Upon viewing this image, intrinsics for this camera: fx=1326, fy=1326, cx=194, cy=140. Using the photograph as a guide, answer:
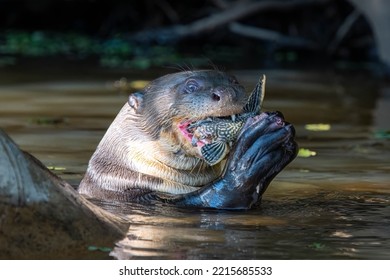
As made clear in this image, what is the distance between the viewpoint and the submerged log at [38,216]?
5148 mm

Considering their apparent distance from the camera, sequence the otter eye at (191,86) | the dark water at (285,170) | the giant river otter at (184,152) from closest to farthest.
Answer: the dark water at (285,170)
the giant river otter at (184,152)
the otter eye at (191,86)

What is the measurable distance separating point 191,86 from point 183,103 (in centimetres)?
10

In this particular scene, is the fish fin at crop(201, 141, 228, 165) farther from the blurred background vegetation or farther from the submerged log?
the blurred background vegetation

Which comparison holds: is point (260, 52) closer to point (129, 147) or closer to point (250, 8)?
point (250, 8)

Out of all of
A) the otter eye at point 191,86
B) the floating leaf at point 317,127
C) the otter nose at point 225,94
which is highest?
the otter eye at point 191,86

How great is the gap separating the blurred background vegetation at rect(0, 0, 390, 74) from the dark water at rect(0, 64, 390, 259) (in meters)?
1.91

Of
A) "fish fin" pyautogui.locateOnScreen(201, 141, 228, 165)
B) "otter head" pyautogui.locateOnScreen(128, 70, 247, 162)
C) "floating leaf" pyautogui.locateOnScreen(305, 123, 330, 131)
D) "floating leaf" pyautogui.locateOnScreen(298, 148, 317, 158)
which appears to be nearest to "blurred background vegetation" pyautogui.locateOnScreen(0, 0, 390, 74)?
"floating leaf" pyautogui.locateOnScreen(305, 123, 330, 131)

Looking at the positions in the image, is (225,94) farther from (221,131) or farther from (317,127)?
(317,127)

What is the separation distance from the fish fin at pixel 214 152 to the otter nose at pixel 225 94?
22cm

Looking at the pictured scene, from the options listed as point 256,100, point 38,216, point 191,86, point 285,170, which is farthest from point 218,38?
point 38,216

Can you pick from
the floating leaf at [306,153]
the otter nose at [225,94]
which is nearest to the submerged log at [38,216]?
the otter nose at [225,94]

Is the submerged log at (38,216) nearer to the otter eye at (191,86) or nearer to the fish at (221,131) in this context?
the fish at (221,131)

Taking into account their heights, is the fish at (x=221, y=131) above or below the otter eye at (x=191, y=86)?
below

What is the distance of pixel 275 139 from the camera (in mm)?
6375
